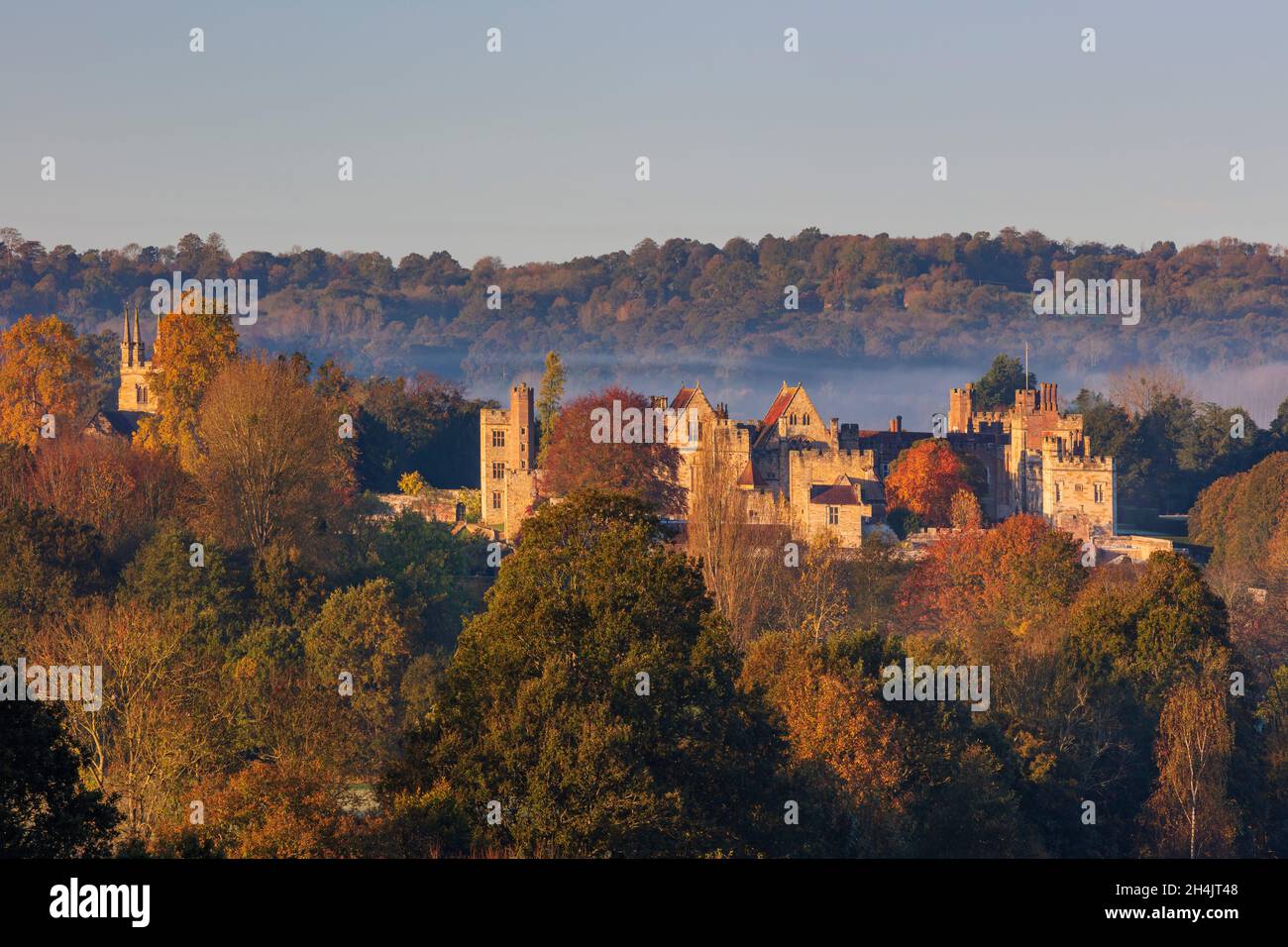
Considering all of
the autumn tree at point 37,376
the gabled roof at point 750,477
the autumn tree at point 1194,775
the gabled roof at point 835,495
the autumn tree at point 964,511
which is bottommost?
the autumn tree at point 1194,775

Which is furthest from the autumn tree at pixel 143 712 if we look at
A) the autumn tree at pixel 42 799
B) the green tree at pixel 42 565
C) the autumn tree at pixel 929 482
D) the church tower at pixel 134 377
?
the church tower at pixel 134 377

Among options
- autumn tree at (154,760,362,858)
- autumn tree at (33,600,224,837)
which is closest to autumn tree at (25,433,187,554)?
autumn tree at (33,600,224,837)

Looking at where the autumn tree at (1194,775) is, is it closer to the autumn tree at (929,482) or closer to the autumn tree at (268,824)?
the autumn tree at (268,824)

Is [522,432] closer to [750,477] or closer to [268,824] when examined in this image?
[750,477]

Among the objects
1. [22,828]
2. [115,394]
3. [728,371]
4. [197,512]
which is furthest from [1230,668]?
[728,371]
